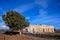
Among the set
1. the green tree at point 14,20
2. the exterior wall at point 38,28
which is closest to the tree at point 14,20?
the green tree at point 14,20

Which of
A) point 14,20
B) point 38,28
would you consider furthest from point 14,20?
point 38,28

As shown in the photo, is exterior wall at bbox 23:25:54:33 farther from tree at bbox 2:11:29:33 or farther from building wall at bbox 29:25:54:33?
tree at bbox 2:11:29:33

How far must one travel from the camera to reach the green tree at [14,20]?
125 feet

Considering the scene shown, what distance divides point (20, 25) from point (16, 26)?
4.11ft

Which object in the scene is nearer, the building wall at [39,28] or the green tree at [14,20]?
the green tree at [14,20]

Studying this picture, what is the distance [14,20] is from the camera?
126ft

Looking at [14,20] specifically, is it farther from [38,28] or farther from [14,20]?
[38,28]

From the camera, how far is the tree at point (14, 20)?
3806 centimetres

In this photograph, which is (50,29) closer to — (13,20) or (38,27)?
(38,27)

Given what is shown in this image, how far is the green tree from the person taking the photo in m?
38.1

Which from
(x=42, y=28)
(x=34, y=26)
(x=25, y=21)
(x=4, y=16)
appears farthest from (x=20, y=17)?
(x=42, y=28)

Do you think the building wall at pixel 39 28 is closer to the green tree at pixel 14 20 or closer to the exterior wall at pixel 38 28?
the exterior wall at pixel 38 28

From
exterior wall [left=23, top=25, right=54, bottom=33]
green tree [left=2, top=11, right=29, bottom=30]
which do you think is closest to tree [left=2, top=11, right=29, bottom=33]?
green tree [left=2, top=11, right=29, bottom=30]

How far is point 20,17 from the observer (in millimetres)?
39500
